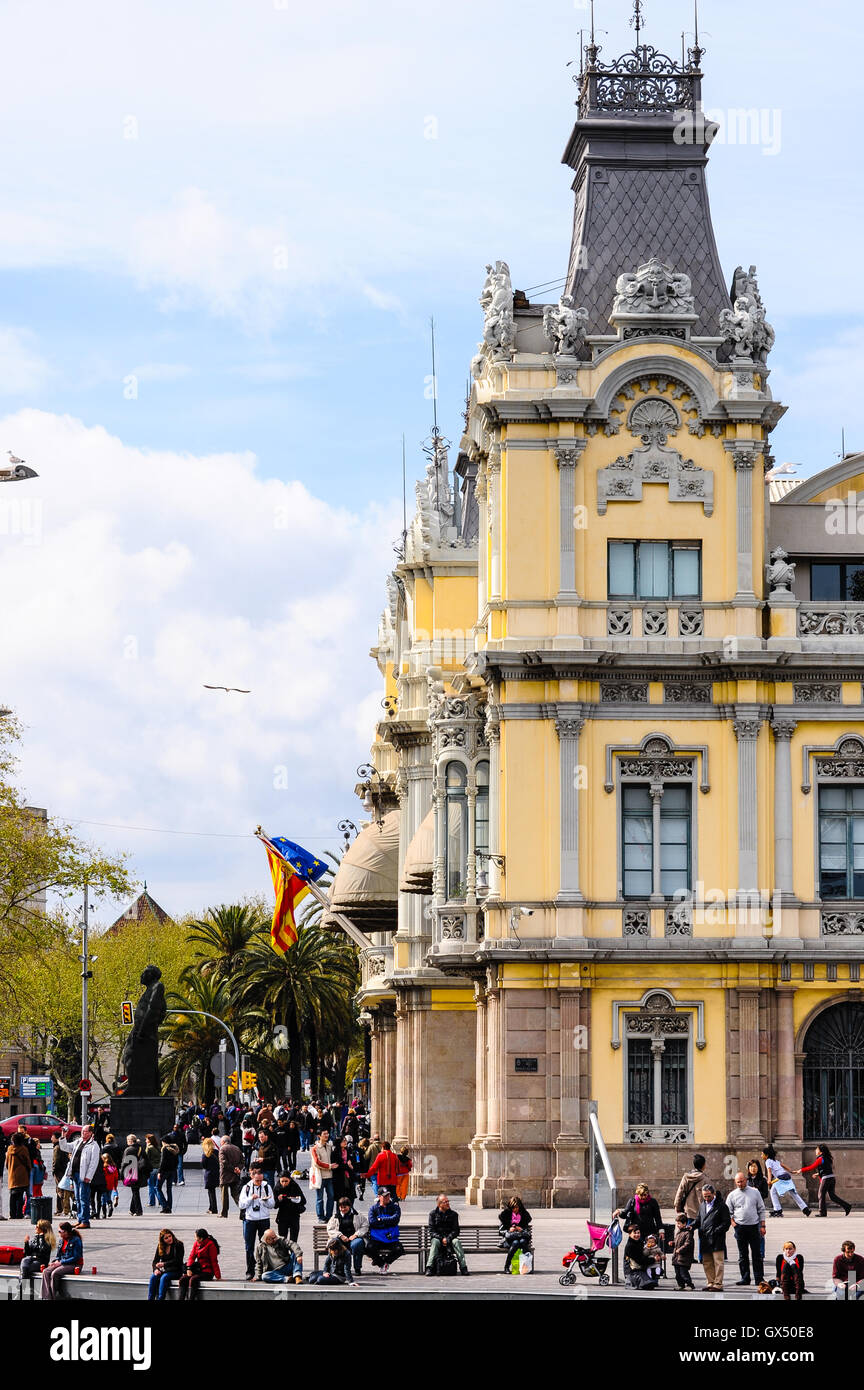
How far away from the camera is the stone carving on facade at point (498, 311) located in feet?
163

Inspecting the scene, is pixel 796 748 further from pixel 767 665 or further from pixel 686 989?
pixel 686 989

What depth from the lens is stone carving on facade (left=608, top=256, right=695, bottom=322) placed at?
49.6 metres

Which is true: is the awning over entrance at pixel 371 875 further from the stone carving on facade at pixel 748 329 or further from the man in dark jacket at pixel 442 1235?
the man in dark jacket at pixel 442 1235

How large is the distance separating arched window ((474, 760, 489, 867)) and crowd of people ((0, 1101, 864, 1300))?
6.81 m

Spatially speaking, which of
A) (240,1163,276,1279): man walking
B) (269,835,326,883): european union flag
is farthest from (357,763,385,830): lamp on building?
(240,1163,276,1279): man walking

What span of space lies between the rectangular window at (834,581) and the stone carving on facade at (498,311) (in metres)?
8.16

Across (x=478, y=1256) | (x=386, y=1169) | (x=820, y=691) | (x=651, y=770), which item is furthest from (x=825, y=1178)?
(x=478, y=1256)

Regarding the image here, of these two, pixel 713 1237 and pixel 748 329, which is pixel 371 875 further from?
pixel 713 1237

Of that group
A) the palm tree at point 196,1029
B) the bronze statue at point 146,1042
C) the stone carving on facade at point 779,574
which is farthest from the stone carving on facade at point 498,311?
the palm tree at point 196,1029

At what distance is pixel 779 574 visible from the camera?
49562 mm

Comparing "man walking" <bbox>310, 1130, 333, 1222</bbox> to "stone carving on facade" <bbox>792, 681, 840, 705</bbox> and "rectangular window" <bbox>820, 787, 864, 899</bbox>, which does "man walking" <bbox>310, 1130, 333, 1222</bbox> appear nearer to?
"rectangular window" <bbox>820, 787, 864, 899</bbox>

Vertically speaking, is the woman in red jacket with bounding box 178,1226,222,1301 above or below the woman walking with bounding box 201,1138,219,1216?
below

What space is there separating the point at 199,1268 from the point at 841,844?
22066 mm
